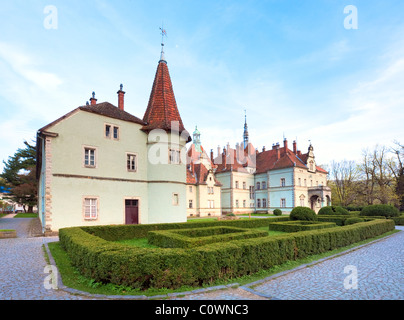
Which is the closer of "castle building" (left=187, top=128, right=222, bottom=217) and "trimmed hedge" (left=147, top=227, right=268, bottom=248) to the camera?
"trimmed hedge" (left=147, top=227, right=268, bottom=248)

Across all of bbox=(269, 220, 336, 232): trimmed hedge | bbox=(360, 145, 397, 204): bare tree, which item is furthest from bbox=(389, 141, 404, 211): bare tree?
bbox=(269, 220, 336, 232): trimmed hedge

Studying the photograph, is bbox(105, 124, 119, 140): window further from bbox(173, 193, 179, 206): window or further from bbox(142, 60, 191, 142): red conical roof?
bbox(173, 193, 179, 206): window

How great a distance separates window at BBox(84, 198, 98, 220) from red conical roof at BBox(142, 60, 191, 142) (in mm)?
7487

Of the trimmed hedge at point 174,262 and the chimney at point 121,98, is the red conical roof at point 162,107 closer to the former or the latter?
the chimney at point 121,98

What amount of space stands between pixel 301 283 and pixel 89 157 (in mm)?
17403

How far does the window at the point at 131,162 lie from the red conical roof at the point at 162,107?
2.68 m

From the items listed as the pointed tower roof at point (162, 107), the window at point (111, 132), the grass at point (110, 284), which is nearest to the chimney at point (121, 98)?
the pointed tower roof at point (162, 107)

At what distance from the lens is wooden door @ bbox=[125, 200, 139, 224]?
21.4 meters

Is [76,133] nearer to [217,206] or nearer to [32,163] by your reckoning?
[217,206]

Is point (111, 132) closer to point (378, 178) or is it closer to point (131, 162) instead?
point (131, 162)

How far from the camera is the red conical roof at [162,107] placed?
905 inches

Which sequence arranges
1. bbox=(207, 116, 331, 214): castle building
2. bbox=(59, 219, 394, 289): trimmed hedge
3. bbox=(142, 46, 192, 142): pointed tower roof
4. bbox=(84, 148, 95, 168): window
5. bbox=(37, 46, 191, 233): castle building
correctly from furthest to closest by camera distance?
bbox=(207, 116, 331, 214): castle building → bbox=(142, 46, 192, 142): pointed tower roof → bbox=(84, 148, 95, 168): window → bbox=(37, 46, 191, 233): castle building → bbox=(59, 219, 394, 289): trimmed hedge

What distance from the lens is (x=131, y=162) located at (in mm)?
22109

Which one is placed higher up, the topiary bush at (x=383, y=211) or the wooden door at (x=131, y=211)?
the wooden door at (x=131, y=211)
